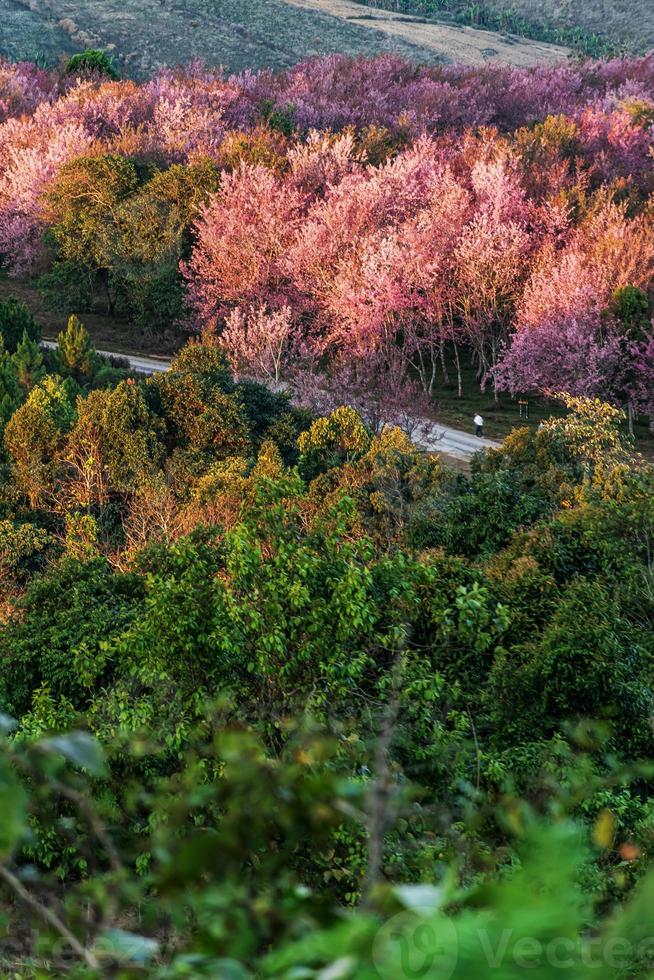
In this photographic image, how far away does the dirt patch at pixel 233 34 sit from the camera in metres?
114

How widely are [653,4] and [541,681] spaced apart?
162475mm

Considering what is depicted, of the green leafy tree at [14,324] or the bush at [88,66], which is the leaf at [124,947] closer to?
the green leafy tree at [14,324]

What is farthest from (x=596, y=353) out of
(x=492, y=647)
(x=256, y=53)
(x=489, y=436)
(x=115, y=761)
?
(x=256, y=53)

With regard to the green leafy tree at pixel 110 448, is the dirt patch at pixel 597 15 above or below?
above

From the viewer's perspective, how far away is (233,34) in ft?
406

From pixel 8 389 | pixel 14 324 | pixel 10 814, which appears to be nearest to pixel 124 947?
pixel 10 814

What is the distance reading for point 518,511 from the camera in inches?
854

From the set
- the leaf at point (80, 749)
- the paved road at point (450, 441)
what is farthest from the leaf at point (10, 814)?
the paved road at point (450, 441)

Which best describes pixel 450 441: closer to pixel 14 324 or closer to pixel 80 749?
pixel 14 324

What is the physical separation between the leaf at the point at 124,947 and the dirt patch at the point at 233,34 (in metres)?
120

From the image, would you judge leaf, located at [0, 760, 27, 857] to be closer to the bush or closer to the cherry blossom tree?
the cherry blossom tree

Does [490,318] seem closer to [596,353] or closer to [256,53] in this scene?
[596,353]

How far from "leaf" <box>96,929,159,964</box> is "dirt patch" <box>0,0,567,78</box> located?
120 m

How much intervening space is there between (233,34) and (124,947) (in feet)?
451
